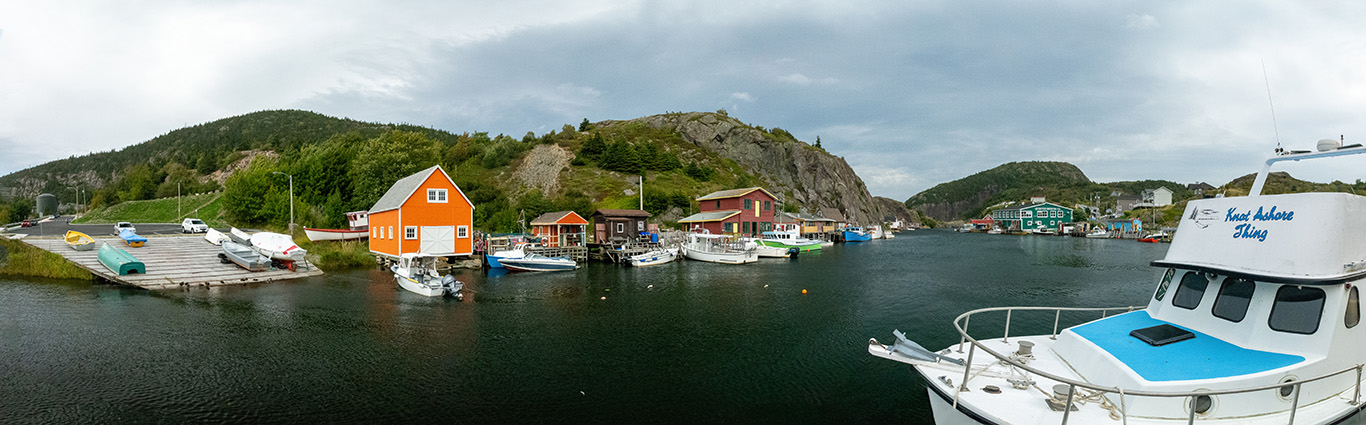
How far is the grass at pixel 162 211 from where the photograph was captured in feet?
222

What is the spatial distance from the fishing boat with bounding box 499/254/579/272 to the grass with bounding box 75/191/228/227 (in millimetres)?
50168

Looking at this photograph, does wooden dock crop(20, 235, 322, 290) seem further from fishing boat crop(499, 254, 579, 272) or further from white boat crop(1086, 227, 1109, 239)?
white boat crop(1086, 227, 1109, 239)

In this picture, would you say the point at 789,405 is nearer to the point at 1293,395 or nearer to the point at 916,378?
the point at 916,378

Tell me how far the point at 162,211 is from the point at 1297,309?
331ft

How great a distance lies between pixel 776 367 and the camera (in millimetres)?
15023

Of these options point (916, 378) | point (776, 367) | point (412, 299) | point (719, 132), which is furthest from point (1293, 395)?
point (719, 132)

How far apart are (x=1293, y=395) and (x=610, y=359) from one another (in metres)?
13.5

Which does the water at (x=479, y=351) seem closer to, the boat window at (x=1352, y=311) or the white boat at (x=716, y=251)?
the boat window at (x=1352, y=311)

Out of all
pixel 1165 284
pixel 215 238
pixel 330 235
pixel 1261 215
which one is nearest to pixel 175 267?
pixel 215 238

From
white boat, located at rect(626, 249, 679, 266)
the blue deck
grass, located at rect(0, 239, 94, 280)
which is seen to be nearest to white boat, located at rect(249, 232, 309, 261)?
grass, located at rect(0, 239, 94, 280)

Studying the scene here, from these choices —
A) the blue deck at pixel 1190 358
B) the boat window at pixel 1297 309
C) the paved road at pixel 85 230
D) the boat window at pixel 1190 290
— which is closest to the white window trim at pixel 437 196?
the paved road at pixel 85 230

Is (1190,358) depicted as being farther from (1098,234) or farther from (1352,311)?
(1098,234)

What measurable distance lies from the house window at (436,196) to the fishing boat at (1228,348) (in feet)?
Result: 110

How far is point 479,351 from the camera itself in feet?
54.3
